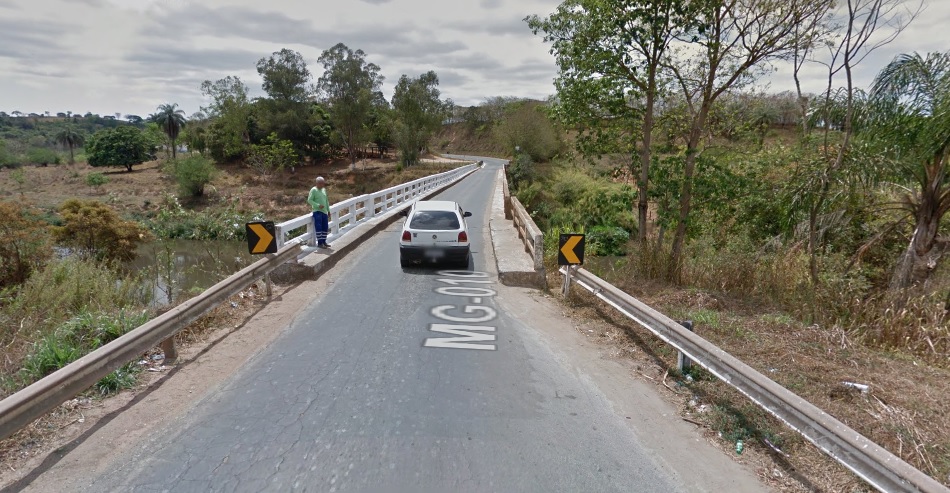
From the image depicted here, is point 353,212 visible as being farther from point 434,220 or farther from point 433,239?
point 433,239

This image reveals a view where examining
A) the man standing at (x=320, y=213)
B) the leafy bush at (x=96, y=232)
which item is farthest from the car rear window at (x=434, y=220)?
the leafy bush at (x=96, y=232)

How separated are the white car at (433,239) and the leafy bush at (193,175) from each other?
47.1 meters

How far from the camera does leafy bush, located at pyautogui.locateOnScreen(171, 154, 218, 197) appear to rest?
163 ft

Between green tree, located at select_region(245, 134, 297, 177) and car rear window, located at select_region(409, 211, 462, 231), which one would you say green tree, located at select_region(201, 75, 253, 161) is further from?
car rear window, located at select_region(409, 211, 462, 231)

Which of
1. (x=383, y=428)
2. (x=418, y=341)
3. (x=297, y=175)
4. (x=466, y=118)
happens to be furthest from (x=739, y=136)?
(x=466, y=118)

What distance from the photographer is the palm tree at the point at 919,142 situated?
8375 millimetres

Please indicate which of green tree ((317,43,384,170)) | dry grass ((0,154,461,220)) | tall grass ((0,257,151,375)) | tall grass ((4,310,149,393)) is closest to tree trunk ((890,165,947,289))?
tall grass ((4,310,149,393))

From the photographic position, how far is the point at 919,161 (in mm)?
8633

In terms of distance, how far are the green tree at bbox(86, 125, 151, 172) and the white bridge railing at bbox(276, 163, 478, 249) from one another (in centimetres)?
6439

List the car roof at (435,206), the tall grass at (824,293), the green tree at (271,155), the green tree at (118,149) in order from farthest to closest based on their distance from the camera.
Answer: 1. the green tree at (118,149)
2. the green tree at (271,155)
3. the car roof at (435,206)
4. the tall grass at (824,293)

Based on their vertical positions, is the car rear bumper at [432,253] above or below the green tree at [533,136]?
below

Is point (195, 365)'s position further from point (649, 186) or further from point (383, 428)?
point (649, 186)

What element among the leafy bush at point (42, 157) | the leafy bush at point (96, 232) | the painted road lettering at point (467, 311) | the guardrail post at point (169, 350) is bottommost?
the leafy bush at point (96, 232)

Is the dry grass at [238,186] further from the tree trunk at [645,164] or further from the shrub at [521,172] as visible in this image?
the tree trunk at [645,164]
